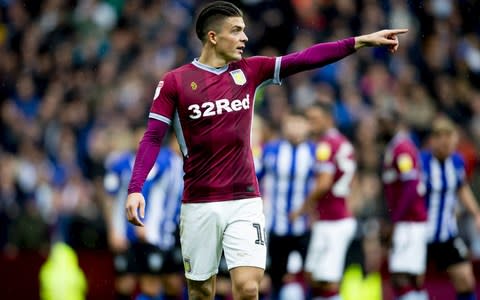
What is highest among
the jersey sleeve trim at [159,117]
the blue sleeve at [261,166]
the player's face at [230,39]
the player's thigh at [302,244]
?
the player's face at [230,39]

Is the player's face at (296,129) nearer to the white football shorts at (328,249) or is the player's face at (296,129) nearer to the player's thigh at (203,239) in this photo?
the white football shorts at (328,249)

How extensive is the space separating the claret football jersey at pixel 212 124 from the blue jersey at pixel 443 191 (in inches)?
160

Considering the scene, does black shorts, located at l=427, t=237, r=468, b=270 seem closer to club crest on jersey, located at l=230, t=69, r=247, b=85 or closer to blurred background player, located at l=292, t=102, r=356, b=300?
blurred background player, located at l=292, t=102, r=356, b=300

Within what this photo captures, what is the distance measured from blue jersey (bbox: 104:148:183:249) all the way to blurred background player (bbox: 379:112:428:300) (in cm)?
219

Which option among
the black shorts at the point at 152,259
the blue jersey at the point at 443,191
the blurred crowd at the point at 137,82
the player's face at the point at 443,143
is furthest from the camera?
the blurred crowd at the point at 137,82

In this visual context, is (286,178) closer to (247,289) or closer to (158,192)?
(158,192)

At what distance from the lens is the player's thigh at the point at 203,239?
23.3 feet

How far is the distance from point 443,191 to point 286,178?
1.62 m

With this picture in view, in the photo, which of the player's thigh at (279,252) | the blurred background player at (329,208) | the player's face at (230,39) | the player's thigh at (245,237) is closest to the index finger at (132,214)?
the player's thigh at (245,237)

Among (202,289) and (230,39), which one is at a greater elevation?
(230,39)

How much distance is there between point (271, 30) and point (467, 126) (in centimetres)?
397

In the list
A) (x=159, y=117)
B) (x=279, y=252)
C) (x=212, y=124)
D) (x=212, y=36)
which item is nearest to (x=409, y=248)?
(x=279, y=252)

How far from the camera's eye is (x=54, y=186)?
16.2 m

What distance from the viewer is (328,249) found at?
36.4 feet
